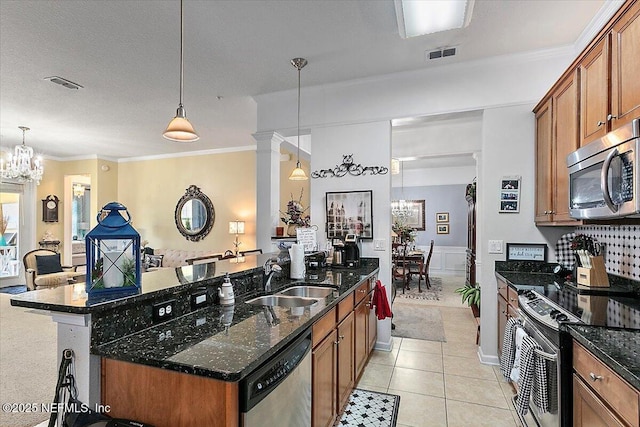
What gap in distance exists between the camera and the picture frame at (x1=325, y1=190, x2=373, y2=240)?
11.8ft

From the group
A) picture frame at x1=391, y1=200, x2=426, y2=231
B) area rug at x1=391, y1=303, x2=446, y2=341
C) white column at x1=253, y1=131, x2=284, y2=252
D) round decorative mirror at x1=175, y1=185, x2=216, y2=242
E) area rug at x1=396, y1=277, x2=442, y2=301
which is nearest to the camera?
area rug at x1=391, y1=303, x2=446, y2=341

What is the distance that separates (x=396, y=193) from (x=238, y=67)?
6608 mm

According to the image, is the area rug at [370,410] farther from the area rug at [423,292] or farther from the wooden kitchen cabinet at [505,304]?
the area rug at [423,292]

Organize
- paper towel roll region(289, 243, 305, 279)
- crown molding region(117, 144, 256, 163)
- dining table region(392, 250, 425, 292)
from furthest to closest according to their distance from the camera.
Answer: crown molding region(117, 144, 256, 163)
dining table region(392, 250, 425, 292)
paper towel roll region(289, 243, 305, 279)

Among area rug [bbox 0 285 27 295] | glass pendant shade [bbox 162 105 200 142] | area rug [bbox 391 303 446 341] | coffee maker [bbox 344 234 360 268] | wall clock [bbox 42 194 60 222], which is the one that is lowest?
area rug [bbox 0 285 27 295]

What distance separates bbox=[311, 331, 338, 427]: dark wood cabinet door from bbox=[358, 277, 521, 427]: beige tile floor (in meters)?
0.60

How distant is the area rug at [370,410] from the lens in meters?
2.24

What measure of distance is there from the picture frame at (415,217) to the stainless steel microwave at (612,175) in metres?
6.76

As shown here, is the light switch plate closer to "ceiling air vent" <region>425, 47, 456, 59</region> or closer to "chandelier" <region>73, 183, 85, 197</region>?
"ceiling air vent" <region>425, 47, 456, 59</region>

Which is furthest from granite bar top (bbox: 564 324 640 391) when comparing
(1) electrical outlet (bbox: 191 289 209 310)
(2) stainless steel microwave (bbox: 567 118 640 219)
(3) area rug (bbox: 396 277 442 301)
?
(3) area rug (bbox: 396 277 442 301)

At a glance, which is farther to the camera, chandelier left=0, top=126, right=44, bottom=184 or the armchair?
the armchair

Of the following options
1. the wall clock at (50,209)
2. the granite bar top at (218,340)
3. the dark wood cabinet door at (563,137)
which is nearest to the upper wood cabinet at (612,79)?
the dark wood cabinet door at (563,137)

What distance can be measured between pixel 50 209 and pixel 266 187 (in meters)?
6.44

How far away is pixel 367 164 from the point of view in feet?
11.8
